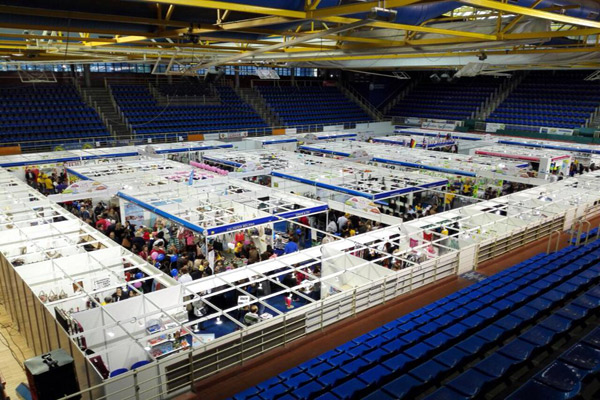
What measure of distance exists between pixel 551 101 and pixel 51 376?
40.9 meters

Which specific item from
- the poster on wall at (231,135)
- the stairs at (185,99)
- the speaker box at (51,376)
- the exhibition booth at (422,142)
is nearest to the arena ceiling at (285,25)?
the speaker box at (51,376)

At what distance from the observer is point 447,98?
141 ft

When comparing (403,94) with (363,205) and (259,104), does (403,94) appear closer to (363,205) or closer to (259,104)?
(259,104)

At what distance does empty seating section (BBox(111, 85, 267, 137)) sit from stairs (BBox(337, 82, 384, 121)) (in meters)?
11.6

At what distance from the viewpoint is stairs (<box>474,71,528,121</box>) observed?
40188 mm

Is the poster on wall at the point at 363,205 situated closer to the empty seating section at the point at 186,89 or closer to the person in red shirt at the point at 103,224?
the person in red shirt at the point at 103,224

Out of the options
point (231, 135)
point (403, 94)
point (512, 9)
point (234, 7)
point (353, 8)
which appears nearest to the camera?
point (234, 7)

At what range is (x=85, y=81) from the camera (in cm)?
3300

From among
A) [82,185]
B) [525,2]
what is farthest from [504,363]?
[82,185]

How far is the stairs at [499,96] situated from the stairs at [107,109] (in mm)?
29201

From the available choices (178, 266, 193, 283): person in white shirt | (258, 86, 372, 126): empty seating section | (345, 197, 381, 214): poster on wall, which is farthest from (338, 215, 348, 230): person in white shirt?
(258, 86, 372, 126): empty seating section

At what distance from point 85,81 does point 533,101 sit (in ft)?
116

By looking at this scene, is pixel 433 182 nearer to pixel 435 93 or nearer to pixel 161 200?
pixel 161 200

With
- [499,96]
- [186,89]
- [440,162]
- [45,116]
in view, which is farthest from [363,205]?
[499,96]
